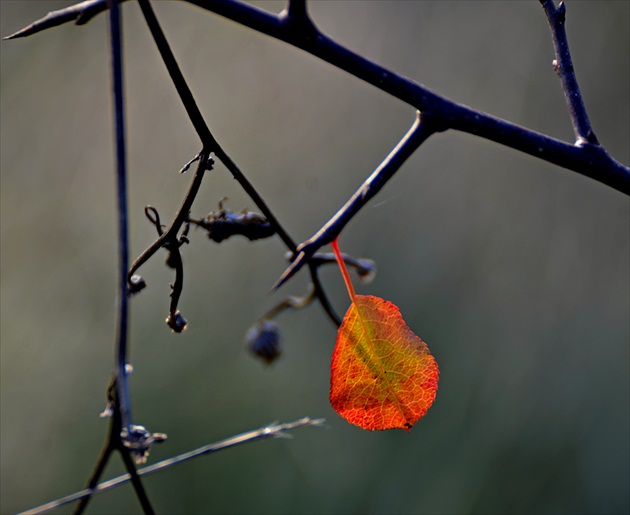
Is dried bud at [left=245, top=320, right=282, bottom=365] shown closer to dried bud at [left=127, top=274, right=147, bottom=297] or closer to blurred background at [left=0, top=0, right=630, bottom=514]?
dried bud at [left=127, top=274, right=147, bottom=297]

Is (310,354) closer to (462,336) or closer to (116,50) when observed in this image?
(462,336)

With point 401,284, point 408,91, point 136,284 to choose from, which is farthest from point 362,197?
point 401,284

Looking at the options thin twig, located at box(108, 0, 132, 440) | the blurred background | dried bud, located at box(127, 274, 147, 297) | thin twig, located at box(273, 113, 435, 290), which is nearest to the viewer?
thin twig, located at box(108, 0, 132, 440)

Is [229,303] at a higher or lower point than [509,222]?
lower

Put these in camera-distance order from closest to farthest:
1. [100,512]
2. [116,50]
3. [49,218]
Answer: [116,50]
[100,512]
[49,218]

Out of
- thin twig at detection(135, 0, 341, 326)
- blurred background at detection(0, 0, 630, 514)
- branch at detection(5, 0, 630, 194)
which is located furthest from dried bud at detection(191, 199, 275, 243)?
blurred background at detection(0, 0, 630, 514)

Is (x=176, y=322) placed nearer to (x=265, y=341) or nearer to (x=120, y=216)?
(x=265, y=341)

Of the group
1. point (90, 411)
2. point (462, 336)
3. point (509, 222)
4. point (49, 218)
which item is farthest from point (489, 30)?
point (90, 411)

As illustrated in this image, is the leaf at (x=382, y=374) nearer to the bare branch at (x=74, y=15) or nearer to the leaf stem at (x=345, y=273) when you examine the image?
the leaf stem at (x=345, y=273)
